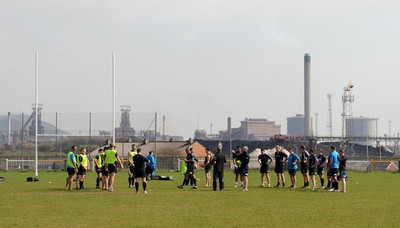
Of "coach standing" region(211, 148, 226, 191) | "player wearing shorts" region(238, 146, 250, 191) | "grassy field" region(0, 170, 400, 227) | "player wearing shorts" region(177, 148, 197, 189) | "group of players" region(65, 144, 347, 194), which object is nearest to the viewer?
"grassy field" region(0, 170, 400, 227)

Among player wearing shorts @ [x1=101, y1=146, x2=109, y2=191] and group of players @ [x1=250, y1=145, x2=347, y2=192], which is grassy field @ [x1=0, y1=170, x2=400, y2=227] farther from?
player wearing shorts @ [x1=101, y1=146, x2=109, y2=191]

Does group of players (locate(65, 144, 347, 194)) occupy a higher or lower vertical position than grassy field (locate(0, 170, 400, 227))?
higher

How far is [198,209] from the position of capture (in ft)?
71.1

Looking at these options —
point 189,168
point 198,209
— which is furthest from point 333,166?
point 198,209

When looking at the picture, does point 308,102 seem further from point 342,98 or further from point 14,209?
point 14,209

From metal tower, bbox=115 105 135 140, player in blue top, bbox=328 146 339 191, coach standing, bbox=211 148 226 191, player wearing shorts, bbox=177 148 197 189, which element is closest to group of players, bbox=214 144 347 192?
player in blue top, bbox=328 146 339 191

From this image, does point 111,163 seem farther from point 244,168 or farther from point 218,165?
point 244,168

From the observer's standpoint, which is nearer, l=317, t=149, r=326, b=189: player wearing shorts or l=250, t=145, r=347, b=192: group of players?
l=250, t=145, r=347, b=192: group of players

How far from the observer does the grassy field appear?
17734 millimetres

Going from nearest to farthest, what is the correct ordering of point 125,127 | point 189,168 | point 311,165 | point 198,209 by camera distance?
point 198,209
point 311,165
point 189,168
point 125,127

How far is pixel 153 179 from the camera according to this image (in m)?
43.6

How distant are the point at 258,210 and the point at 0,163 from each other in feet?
164

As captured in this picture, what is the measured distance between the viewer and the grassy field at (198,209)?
1773 centimetres

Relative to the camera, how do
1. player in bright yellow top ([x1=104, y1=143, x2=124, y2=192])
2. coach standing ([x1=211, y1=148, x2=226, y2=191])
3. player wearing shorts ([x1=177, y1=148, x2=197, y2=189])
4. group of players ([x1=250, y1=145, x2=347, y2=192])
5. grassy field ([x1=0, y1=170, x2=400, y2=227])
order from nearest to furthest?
grassy field ([x1=0, y1=170, x2=400, y2=227]) → player in bright yellow top ([x1=104, y1=143, x2=124, y2=192]) → group of players ([x1=250, y1=145, x2=347, y2=192]) → coach standing ([x1=211, y1=148, x2=226, y2=191]) → player wearing shorts ([x1=177, y1=148, x2=197, y2=189])
